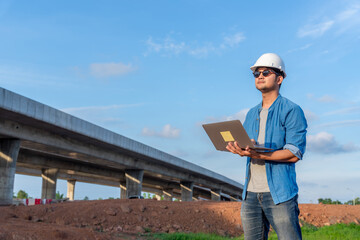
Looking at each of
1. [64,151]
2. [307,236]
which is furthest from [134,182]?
→ [307,236]

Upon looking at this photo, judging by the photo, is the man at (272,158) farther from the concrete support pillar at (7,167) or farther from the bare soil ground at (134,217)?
the concrete support pillar at (7,167)

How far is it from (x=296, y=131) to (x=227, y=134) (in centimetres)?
66

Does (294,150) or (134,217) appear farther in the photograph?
(134,217)

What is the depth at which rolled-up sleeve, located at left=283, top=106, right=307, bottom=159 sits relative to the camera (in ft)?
13.1

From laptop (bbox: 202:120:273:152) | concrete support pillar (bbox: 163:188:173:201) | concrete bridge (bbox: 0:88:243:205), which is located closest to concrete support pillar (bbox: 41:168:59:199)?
concrete bridge (bbox: 0:88:243:205)

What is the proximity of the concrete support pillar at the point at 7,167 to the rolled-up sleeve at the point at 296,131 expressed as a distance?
24835 mm

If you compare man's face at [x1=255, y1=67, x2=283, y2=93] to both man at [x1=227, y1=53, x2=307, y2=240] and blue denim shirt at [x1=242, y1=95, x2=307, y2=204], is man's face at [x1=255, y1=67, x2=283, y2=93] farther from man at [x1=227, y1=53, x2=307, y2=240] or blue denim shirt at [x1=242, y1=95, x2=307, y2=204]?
blue denim shirt at [x1=242, y1=95, x2=307, y2=204]

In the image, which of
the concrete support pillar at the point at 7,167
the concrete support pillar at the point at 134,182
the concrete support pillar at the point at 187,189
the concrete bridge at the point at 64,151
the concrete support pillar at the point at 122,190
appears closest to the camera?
the concrete bridge at the point at 64,151

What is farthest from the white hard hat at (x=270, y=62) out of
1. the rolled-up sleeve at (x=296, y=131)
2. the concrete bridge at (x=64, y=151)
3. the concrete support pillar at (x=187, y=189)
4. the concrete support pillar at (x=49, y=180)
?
the concrete support pillar at (x=187, y=189)

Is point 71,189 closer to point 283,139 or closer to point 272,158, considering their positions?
point 283,139

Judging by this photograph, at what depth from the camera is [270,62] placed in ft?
14.1

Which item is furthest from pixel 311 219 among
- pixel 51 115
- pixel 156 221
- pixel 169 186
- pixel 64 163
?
pixel 169 186

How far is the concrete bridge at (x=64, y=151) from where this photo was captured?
25.0 meters

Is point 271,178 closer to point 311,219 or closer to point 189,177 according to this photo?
point 311,219
